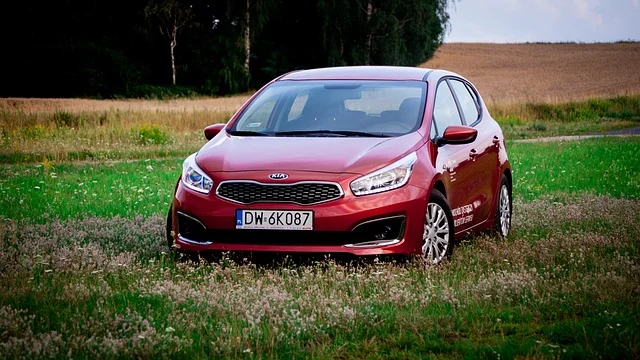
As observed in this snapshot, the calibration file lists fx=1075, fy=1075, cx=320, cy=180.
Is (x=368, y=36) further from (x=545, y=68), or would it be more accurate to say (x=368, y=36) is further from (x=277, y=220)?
(x=277, y=220)

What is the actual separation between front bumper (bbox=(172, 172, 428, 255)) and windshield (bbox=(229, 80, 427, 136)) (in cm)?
102

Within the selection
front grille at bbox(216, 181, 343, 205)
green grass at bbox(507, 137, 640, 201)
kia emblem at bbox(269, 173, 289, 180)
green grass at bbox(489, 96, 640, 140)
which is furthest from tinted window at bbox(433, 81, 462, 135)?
green grass at bbox(489, 96, 640, 140)

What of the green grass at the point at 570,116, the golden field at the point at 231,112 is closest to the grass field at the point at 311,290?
the golden field at the point at 231,112

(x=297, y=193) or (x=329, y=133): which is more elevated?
(x=329, y=133)

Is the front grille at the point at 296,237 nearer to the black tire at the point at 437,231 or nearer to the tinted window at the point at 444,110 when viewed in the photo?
→ the black tire at the point at 437,231

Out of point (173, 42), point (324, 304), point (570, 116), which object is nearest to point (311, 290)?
point (324, 304)

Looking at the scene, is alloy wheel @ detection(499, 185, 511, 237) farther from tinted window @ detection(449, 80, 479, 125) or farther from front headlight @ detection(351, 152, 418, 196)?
front headlight @ detection(351, 152, 418, 196)

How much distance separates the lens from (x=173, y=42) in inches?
2527

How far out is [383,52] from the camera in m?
63.7

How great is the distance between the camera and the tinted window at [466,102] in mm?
10617

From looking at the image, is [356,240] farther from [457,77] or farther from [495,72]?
[495,72]

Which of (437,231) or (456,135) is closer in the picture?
(437,231)

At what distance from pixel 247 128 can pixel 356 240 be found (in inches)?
75.8

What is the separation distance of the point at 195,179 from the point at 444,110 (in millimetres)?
2555
